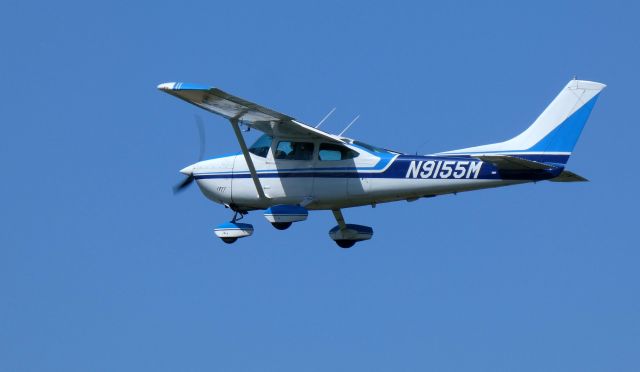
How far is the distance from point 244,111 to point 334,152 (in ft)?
5.46

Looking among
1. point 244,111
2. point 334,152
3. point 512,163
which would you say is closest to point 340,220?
point 334,152

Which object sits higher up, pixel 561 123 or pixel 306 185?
pixel 561 123

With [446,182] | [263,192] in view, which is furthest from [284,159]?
[446,182]

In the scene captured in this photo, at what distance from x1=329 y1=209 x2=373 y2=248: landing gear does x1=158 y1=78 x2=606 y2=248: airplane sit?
2cm

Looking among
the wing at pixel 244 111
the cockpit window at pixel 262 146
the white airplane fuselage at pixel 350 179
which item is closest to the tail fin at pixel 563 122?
the white airplane fuselage at pixel 350 179

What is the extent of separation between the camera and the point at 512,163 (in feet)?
98.0

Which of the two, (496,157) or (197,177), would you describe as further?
(197,177)

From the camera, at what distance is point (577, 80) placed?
30.5 meters

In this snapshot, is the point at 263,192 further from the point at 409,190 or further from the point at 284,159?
the point at 409,190

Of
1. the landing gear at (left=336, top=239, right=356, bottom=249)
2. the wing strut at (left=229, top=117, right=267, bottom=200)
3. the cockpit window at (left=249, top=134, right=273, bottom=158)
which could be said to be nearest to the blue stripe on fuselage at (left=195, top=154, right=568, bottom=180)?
the wing strut at (left=229, top=117, right=267, bottom=200)

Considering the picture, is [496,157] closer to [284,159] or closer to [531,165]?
[531,165]

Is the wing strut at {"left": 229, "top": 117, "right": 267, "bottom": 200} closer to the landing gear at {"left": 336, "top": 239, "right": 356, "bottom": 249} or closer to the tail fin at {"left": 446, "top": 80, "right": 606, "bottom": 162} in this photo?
the landing gear at {"left": 336, "top": 239, "right": 356, "bottom": 249}

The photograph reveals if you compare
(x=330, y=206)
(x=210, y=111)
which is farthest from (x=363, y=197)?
(x=210, y=111)

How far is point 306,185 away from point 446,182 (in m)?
2.42
